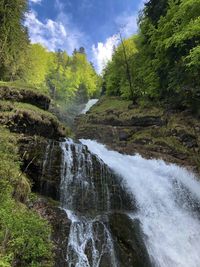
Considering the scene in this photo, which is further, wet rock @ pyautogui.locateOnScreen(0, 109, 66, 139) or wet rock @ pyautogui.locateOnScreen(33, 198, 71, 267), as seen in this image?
wet rock @ pyautogui.locateOnScreen(0, 109, 66, 139)

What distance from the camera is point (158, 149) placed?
776 inches

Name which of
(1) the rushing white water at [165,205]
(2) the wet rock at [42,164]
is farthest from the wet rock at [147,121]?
(2) the wet rock at [42,164]

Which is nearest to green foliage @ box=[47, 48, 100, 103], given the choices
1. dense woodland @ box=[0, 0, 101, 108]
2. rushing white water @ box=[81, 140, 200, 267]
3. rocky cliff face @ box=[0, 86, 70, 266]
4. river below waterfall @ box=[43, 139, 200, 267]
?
dense woodland @ box=[0, 0, 101, 108]

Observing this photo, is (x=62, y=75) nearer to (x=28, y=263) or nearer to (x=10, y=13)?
(x=10, y=13)

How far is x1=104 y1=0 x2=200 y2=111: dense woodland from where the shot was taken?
1948 cm

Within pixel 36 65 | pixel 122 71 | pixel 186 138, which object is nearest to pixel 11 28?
pixel 186 138

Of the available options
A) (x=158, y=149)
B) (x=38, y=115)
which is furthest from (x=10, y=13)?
(x=158, y=149)

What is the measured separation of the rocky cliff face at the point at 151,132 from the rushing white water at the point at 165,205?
1.51 meters

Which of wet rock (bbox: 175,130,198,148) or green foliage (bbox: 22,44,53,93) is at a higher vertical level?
green foliage (bbox: 22,44,53,93)

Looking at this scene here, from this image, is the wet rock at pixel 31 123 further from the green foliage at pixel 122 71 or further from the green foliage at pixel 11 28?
the green foliage at pixel 122 71

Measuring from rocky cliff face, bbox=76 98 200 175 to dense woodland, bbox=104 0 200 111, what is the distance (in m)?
1.55

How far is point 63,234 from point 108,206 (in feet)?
10.5

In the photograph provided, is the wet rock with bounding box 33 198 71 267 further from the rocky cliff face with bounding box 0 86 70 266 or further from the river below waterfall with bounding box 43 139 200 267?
the river below waterfall with bounding box 43 139 200 267

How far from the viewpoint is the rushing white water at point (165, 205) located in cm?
1138
